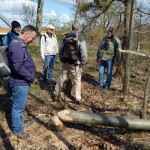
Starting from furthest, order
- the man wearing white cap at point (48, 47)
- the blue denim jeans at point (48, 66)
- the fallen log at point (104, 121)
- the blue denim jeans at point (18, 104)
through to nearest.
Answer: the blue denim jeans at point (48, 66) → the man wearing white cap at point (48, 47) → the fallen log at point (104, 121) → the blue denim jeans at point (18, 104)

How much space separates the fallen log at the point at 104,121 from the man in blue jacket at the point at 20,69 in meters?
0.86

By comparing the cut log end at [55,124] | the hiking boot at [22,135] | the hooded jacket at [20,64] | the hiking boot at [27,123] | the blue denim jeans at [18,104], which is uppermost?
the hooded jacket at [20,64]

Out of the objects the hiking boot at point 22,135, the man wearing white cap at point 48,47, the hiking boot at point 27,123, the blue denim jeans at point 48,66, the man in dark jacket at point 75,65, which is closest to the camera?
the hiking boot at point 22,135

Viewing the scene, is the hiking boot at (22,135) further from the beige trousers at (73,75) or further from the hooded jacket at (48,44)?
the hooded jacket at (48,44)

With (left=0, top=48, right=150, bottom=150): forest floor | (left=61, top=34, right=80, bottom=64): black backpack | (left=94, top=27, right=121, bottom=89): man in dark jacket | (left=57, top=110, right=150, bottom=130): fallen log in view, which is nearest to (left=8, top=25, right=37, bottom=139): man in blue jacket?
(left=0, top=48, right=150, bottom=150): forest floor

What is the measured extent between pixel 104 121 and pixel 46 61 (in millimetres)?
3977

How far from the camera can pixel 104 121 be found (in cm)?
587

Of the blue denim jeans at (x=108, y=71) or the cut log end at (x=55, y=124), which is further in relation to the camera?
the blue denim jeans at (x=108, y=71)

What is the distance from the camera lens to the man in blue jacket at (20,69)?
517 cm

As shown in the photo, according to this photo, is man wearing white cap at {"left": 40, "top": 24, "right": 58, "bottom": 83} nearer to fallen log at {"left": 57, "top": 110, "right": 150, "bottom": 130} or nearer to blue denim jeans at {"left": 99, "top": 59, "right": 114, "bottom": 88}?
blue denim jeans at {"left": 99, "top": 59, "right": 114, "bottom": 88}

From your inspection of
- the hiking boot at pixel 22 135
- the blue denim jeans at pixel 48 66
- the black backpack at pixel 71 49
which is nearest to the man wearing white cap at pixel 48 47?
the blue denim jeans at pixel 48 66

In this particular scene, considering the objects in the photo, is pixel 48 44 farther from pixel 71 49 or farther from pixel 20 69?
pixel 20 69

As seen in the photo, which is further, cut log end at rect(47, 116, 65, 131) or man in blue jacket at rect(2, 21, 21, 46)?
man in blue jacket at rect(2, 21, 21, 46)

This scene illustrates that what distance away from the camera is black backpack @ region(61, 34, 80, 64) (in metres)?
7.37
